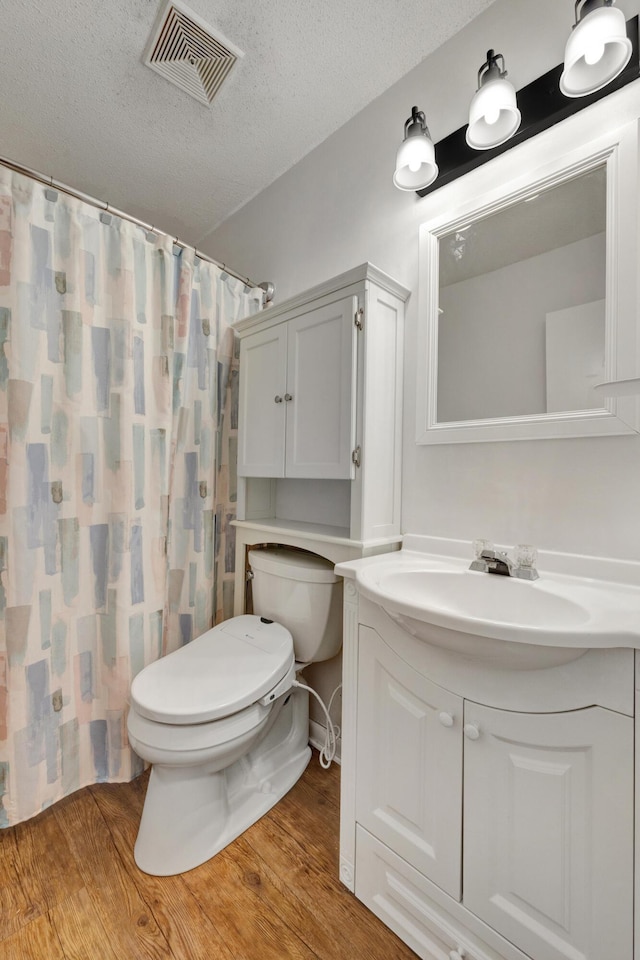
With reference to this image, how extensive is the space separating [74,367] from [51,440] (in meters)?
0.25

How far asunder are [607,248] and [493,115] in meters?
0.45

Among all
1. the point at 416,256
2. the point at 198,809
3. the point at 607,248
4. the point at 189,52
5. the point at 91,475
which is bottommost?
the point at 198,809

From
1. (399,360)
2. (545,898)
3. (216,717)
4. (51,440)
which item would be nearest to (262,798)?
(216,717)

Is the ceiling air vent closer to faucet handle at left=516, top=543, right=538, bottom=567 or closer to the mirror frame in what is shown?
the mirror frame

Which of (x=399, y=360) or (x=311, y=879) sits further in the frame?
(x=399, y=360)

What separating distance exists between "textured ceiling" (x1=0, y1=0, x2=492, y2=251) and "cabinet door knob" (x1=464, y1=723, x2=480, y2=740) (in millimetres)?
1913

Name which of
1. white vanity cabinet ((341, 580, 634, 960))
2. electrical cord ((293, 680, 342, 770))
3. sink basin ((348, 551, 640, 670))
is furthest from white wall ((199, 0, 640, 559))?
electrical cord ((293, 680, 342, 770))

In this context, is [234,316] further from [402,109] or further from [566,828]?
[566,828]

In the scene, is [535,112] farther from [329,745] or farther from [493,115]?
[329,745]

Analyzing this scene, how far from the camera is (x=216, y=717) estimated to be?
1.08 meters

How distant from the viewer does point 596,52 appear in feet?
2.84

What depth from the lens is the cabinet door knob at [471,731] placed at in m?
0.78

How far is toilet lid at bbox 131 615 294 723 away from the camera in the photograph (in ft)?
3.55

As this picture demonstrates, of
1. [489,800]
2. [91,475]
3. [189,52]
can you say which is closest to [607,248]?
[489,800]
